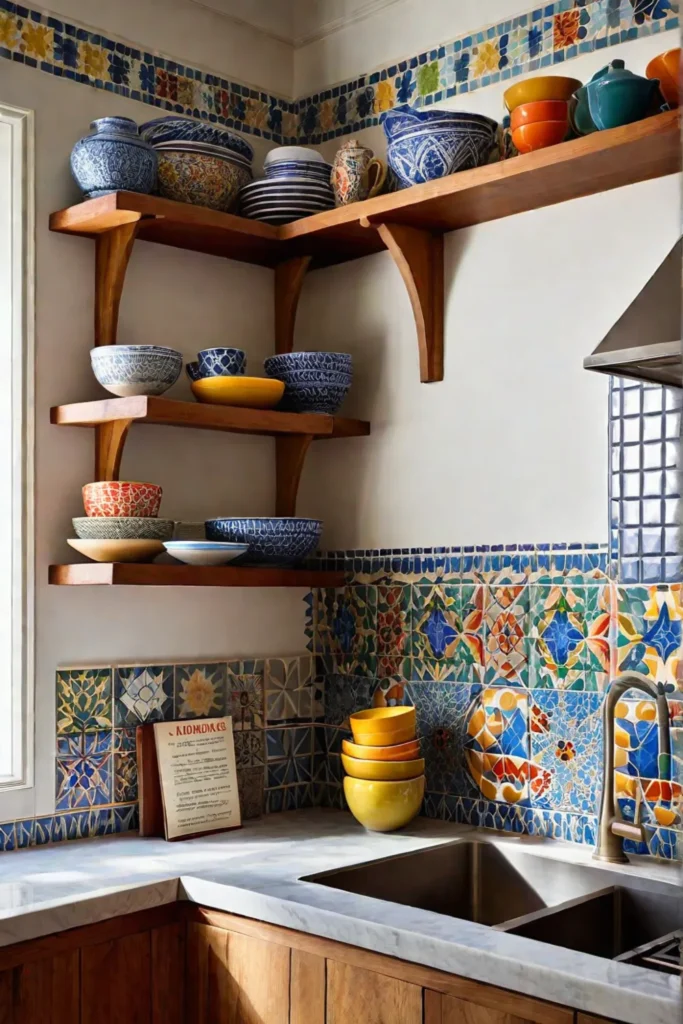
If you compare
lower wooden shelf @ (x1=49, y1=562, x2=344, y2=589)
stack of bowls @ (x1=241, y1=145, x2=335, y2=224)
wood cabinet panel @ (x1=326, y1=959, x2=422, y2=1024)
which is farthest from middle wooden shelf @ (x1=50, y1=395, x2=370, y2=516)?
wood cabinet panel @ (x1=326, y1=959, x2=422, y2=1024)

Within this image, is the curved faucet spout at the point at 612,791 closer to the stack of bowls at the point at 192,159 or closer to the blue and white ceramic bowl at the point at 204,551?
the blue and white ceramic bowl at the point at 204,551

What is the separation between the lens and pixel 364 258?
2674 mm

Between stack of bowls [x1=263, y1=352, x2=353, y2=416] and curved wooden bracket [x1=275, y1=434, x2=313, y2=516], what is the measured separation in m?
0.11

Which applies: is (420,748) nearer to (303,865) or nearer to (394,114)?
(303,865)

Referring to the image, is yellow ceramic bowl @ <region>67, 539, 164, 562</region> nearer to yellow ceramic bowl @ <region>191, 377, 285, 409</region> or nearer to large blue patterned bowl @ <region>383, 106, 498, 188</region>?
yellow ceramic bowl @ <region>191, 377, 285, 409</region>

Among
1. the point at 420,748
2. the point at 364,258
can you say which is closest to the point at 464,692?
the point at 420,748

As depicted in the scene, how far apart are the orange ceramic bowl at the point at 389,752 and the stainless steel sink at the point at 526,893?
8.0 inches

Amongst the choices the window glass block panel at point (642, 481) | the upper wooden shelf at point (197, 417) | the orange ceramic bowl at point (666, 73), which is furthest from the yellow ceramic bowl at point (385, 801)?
the orange ceramic bowl at point (666, 73)

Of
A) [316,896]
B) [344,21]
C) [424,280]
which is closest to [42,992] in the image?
[316,896]

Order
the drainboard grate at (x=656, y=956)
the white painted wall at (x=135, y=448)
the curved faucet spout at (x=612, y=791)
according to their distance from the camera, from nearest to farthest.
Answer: the drainboard grate at (x=656, y=956), the curved faucet spout at (x=612, y=791), the white painted wall at (x=135, y=448)

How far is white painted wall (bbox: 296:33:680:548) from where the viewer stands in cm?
219

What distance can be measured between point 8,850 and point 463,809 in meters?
0.91

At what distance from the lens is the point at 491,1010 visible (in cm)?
158

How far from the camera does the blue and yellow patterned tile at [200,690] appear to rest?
2.48 metres
